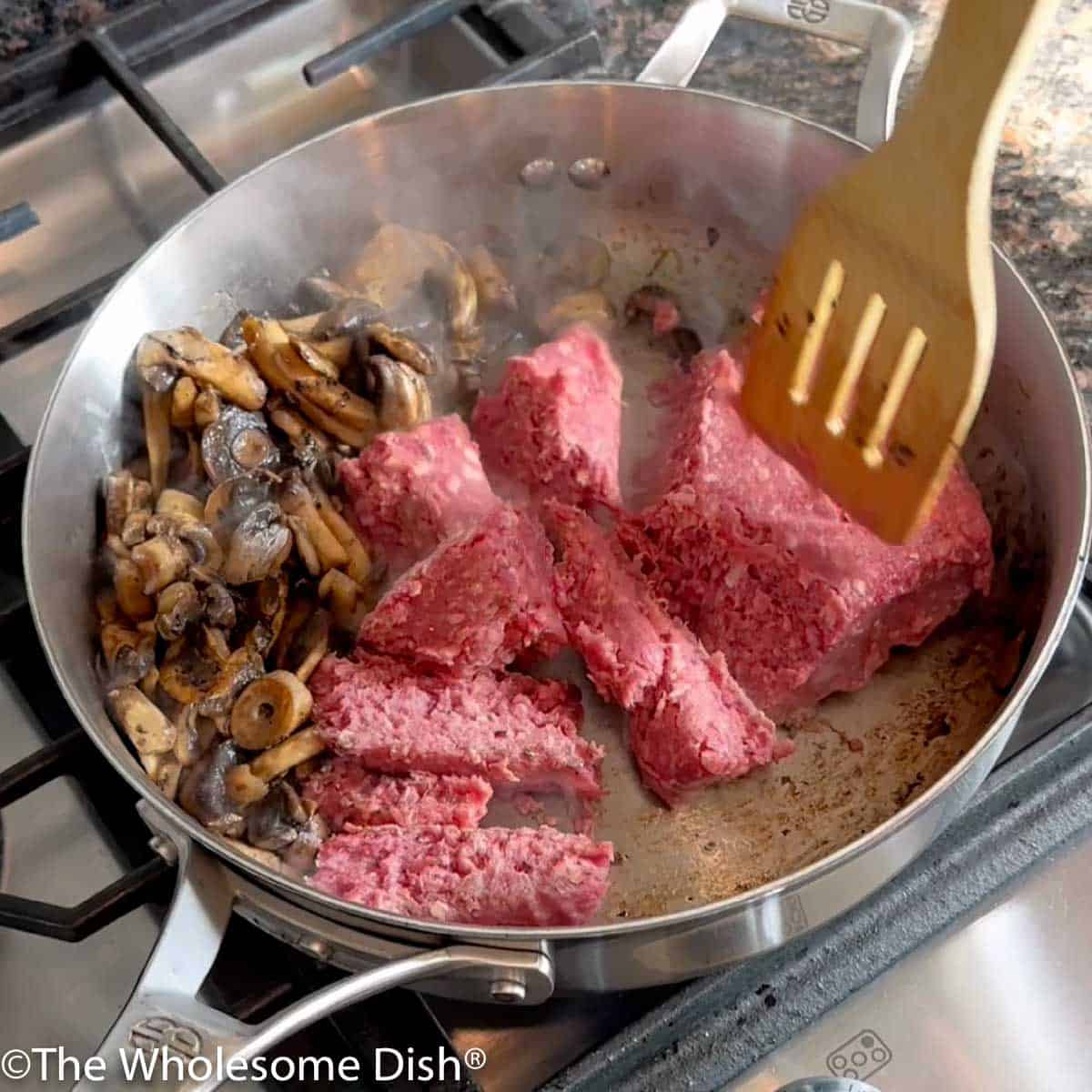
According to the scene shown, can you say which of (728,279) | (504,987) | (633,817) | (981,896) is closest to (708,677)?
(633,817)

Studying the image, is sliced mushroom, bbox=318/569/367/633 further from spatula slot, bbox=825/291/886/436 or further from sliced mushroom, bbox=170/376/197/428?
spatula slot, bbox=825/291/886/436

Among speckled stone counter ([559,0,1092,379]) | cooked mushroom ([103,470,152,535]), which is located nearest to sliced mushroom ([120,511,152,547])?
cooked mushroom ([103,470,152,535])

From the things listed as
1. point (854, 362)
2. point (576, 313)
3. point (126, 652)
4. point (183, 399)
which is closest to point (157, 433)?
point (183, 399)

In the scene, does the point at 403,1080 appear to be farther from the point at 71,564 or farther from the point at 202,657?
the point at 71,564

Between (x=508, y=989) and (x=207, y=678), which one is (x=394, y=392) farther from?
(x=508, y=989)

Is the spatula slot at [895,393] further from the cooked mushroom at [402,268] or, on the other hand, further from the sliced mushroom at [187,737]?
the sliced mushroom at [187,737]
